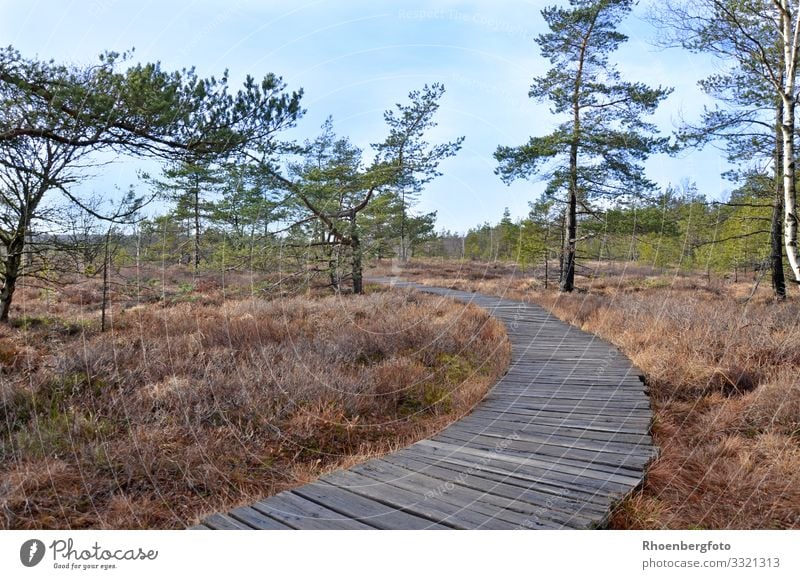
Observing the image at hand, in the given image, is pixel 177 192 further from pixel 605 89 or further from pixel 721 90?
pixel 721 90

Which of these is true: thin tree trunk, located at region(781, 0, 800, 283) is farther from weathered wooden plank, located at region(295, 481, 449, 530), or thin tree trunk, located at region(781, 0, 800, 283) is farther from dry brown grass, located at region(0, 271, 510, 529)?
weathered wooden plank, located at region(295, 481, 449, 530)

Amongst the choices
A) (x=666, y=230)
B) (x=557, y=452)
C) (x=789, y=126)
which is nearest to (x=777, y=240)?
(x=666, y=230)

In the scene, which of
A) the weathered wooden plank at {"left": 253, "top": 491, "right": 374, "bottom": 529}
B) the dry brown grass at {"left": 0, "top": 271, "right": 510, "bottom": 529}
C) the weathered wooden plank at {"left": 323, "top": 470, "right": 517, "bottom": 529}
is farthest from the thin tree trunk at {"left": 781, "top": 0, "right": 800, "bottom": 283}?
the weathered wooden plank at {"left": 253, "top": 491, "right": 374, "bottom": 529}

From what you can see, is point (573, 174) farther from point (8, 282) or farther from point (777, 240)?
point (8, 282)

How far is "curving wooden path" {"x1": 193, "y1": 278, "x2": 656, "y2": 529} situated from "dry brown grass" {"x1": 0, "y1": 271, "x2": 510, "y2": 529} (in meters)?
0.47

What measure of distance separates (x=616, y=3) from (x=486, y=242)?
28460mm

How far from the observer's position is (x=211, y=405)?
4781mm

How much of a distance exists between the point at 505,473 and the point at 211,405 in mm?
3443

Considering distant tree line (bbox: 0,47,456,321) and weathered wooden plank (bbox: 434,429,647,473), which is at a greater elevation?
distant tree line (bbox: 0,47,456,321)

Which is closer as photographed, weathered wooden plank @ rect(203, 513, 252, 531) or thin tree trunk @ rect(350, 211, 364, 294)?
weathered wooden plank @ rect(203, 513, 252, 531)

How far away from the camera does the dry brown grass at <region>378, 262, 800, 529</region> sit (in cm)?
298

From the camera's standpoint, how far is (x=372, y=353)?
24.1 ft

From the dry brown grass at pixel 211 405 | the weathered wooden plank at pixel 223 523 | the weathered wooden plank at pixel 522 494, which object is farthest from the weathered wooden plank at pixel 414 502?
the weathered wooden plank at pixel 223 523

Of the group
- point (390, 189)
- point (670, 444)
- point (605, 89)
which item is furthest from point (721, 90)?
point (670, 444)
